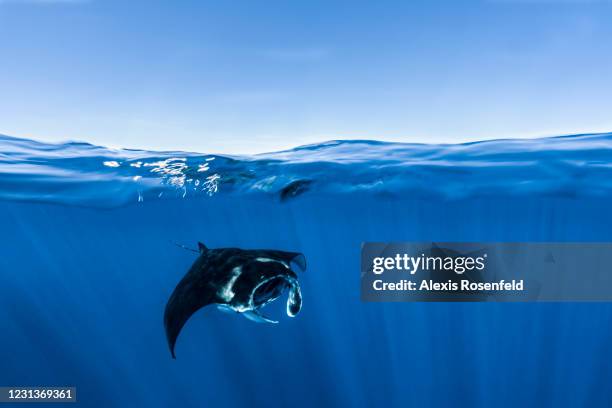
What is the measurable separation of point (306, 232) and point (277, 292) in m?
15.2

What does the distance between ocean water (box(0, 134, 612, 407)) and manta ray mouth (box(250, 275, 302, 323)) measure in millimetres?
4673

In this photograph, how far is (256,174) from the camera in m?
12.3

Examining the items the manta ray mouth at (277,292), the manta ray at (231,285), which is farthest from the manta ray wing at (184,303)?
the manta ray mouth at (277,292)

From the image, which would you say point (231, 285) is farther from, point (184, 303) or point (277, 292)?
point (277, 292)

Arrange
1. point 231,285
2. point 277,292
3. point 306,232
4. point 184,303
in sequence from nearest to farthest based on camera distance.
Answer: point 184,303 → point 231,285 → point 277,292 → point 306,232

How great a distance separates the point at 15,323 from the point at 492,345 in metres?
37.7

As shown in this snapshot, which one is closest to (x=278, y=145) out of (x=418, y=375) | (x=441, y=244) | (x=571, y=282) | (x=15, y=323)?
(x=441, y=244)

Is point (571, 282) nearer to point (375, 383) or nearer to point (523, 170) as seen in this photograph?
point (523, 170)

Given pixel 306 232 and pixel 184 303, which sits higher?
pixel 184 303

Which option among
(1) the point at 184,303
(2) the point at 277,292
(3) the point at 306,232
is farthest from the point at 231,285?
(3) the point at 306,232

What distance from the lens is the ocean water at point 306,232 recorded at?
1159 cm

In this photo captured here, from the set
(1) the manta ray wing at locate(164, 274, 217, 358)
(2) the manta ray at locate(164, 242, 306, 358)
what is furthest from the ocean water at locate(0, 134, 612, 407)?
(1) the manta ray wing at locate(164, 274, 217, 358)

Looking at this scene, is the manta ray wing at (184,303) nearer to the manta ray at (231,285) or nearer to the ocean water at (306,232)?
the manta ray at (231,285)

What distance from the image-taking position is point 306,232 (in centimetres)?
2303
